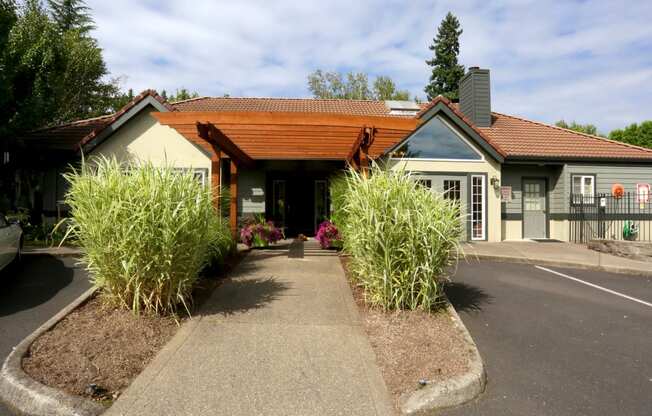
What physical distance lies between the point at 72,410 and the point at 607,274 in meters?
9.94

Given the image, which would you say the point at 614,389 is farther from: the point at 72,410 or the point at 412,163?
the point at 412,163

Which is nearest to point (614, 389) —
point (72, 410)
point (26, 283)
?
point (72, 410)

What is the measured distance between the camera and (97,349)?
12.7ft

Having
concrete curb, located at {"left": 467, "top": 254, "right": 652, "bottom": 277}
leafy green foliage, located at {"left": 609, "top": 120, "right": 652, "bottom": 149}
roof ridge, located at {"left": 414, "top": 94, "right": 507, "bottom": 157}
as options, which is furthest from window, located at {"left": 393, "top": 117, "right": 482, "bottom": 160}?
leafy green foliage, located at {"left": 609, "top": 120, "right": 652, "bottom": 149}

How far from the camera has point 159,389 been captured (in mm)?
3361

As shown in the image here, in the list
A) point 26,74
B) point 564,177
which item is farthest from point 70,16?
point 564,177

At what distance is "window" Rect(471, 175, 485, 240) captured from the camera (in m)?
13.6

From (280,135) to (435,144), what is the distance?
6.19 meters

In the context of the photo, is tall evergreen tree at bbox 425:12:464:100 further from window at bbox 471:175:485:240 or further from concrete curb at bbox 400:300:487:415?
concrete curb at bbox 400:300:487:415

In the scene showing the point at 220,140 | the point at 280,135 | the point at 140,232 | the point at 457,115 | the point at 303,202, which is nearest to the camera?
the point at 140,232

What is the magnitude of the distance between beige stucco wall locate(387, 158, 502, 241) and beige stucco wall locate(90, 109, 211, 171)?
6677 millimetres

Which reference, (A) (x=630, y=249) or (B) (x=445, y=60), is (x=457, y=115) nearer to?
(A) (x=630, y=249)

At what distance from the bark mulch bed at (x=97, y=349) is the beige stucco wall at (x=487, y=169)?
10.2 metres

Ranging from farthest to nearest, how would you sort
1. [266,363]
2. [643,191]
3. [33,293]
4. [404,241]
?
[643,191]
[33,293]
[404,241]
[266,363]
